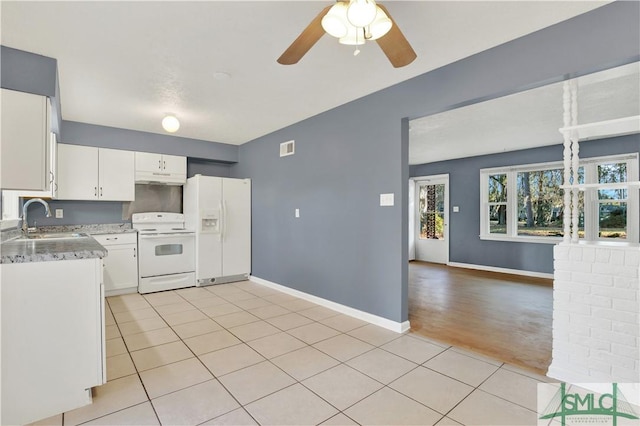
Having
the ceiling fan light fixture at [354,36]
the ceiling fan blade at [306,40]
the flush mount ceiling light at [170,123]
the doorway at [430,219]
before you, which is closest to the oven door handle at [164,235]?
the flush mount ceiling light at [170,123]

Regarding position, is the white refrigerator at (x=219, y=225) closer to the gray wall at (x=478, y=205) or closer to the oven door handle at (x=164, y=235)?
the oven door handle at (x=164, y=235)

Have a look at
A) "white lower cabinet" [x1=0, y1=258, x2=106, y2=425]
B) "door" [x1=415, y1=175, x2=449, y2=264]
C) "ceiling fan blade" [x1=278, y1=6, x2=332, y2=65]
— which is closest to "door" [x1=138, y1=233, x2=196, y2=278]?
"white lower cabinet" [x1=0, y1=258, x2=106, y2=425]

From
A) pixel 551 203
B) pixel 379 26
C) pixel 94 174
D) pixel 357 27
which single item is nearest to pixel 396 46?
pixel 379 26

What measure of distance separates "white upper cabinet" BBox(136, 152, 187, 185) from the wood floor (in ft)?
13.0

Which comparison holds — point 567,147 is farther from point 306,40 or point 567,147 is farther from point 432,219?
point 432,219

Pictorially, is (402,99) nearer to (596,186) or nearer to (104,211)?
(596,186)

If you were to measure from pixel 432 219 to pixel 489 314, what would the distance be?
409 cm

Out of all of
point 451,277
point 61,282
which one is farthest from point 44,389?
point 451,277

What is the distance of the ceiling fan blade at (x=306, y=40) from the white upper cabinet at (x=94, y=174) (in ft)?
12.0

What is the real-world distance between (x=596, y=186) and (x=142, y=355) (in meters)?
3.58

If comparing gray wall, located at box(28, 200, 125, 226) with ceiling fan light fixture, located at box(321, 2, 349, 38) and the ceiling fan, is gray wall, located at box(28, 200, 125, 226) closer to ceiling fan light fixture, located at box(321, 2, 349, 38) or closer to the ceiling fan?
the ceiling fan

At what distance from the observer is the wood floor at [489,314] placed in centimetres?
263

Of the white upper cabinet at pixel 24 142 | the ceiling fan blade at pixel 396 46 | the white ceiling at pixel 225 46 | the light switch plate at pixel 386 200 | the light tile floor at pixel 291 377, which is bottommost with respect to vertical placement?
the light tile floor at pixel 291 377

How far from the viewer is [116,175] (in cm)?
441
